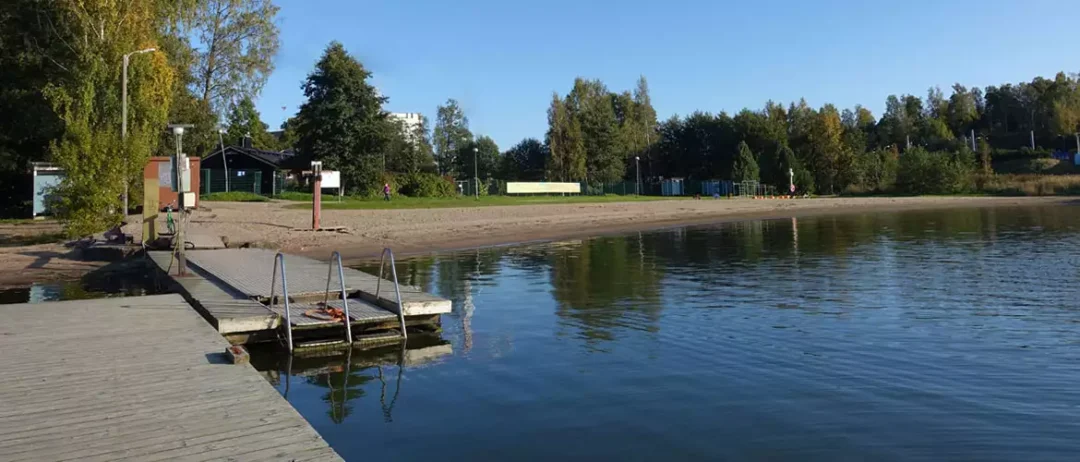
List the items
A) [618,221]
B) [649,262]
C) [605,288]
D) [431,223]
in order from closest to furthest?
[605,288]
[649,262]
[431,223]
[618,221]

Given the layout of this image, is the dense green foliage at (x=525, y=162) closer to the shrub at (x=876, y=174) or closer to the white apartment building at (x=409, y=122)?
the white apartment building at (x=409, y=122)

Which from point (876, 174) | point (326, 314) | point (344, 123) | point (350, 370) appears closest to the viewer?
point (350, 370)

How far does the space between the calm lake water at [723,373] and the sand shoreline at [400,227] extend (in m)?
10.1

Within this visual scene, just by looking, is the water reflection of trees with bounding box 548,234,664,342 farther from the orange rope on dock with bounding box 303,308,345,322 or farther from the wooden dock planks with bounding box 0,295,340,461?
the wooden dock planks with bounding box 0,295,340,461

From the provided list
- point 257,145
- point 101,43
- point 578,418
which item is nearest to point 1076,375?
point 578,418

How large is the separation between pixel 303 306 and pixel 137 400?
5.41m

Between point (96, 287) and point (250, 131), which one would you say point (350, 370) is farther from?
point (250, 131)

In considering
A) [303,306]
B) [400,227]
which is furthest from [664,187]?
[303,306]

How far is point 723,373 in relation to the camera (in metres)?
9.09

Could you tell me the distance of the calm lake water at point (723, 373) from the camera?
6.75 m

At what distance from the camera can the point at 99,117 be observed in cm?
2783

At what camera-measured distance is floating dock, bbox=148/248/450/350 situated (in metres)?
10.5

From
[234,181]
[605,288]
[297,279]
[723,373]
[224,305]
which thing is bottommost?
[723,373]

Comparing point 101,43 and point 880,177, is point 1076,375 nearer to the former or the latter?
point 101,43
